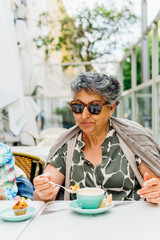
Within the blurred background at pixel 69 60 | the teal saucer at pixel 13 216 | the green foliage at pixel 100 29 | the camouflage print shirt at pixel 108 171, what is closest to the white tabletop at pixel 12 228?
the teal saucer at pixel 13 216

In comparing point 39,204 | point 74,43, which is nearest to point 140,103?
point 39,204

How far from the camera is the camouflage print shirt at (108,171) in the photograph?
1.87 meters

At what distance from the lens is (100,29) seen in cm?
955

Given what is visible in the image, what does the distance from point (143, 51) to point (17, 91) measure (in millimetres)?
4409

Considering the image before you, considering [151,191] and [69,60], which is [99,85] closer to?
[151,191]

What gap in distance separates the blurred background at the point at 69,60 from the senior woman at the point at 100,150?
0.21 meters

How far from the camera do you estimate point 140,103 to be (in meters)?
5.51

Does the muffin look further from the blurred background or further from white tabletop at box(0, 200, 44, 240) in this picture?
the blurred background

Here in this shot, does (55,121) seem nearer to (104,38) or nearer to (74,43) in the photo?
(104,38)

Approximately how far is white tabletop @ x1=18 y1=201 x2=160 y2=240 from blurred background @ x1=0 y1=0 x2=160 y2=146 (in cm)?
103

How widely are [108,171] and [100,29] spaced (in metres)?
8.37

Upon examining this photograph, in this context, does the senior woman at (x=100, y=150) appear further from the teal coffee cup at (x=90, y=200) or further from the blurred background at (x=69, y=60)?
the teal coffee cup at (x=90, y=200)

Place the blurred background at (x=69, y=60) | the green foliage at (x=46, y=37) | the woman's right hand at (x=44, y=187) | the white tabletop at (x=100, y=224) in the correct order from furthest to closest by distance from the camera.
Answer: the green foliage at (x=46, y=37), the blurred background at (x=69, y=60), the woman's right hand at (x=44, y=187), the white tabletop at (x=100, y=224)

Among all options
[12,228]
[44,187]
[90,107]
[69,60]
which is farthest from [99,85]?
[69,60]
